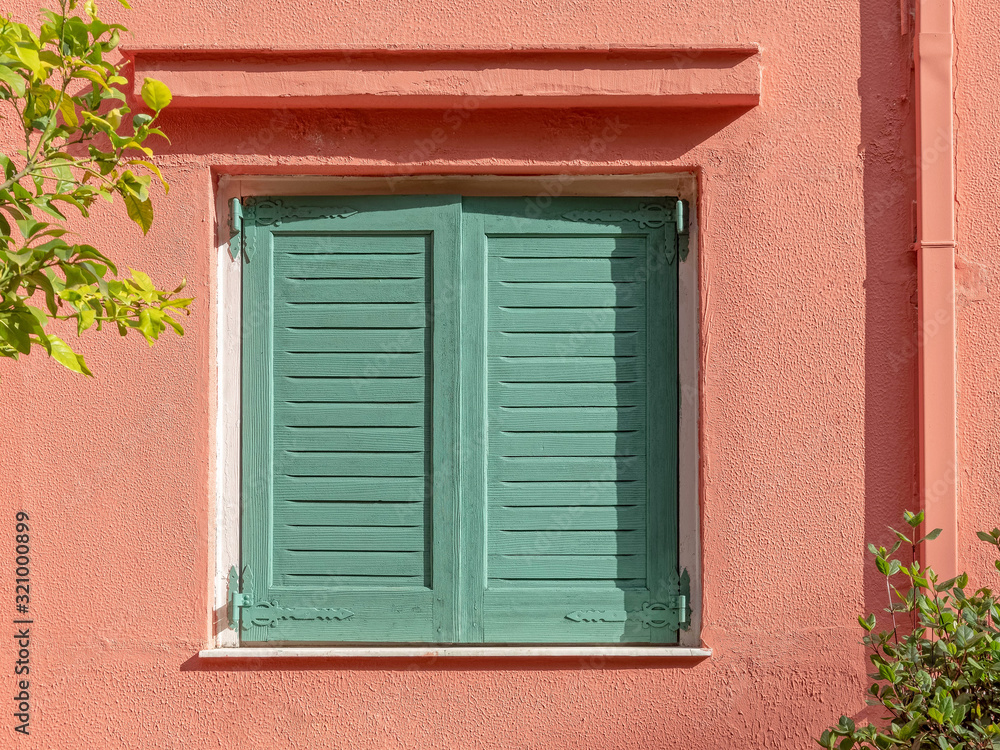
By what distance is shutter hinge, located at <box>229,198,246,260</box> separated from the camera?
322 cm

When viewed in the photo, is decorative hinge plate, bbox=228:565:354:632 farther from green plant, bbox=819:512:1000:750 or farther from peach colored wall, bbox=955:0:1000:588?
peach colored wall, bbox=955:0:1000:588

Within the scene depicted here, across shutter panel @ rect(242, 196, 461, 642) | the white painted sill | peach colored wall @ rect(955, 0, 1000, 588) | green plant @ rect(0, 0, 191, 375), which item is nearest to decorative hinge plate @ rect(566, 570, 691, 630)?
the white painted sill

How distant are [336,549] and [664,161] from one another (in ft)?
6.91

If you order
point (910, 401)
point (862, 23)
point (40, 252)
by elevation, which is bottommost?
point (910, 401)

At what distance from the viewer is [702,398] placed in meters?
3.14

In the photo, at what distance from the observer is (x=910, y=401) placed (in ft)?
10.3

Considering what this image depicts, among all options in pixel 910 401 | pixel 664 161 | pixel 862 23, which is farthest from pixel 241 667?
pixel 862 23

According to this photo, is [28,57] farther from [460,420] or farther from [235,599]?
[235,599]

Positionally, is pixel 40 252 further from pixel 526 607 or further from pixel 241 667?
pixel 526 607

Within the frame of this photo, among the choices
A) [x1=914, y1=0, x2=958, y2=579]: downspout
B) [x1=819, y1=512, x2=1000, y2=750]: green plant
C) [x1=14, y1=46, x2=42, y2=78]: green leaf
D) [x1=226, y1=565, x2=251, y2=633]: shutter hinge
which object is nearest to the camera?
[x1=14, y1=46, x2=42, y2=78]: green leaf

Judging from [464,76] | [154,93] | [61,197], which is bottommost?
[61,197]

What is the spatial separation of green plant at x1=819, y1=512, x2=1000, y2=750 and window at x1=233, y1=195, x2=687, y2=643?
32.3 inches

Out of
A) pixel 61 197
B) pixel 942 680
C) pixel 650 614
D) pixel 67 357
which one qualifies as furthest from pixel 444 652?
pixel 61 197

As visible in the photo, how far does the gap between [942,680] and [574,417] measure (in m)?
1.60
